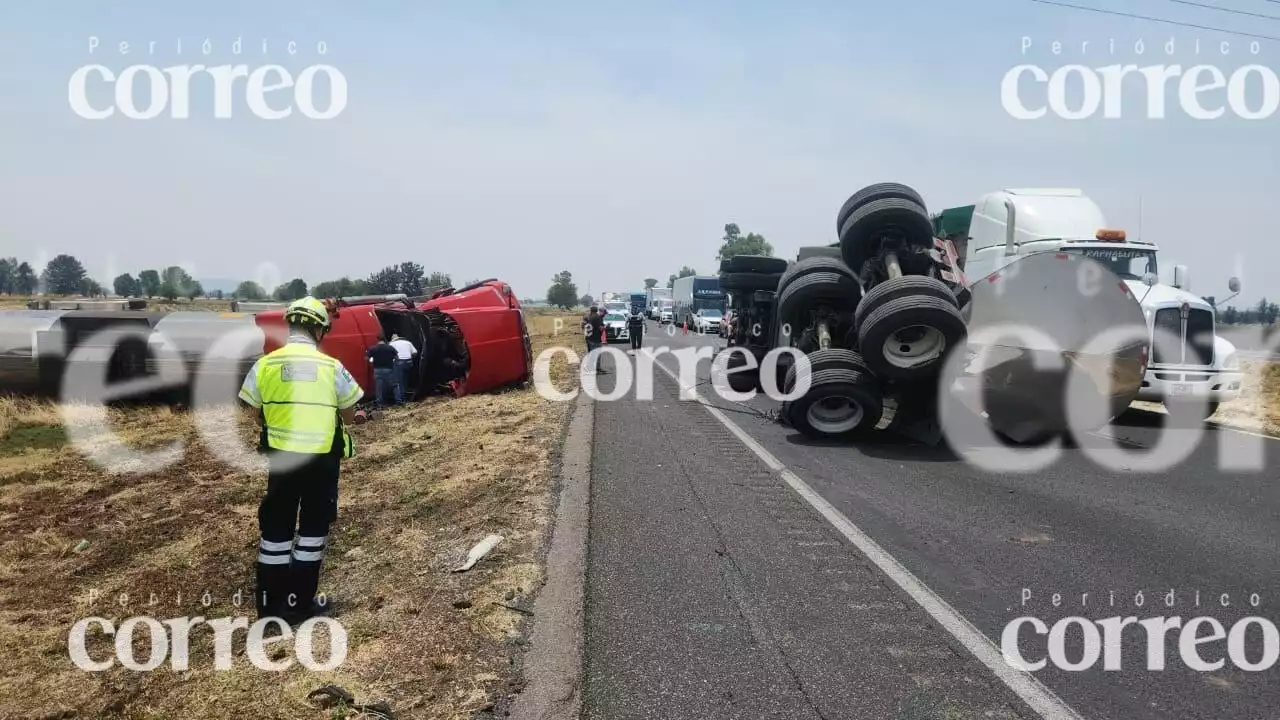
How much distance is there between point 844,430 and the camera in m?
10.9

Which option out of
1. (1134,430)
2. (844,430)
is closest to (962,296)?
(844,430)

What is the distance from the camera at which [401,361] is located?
52.2 feet

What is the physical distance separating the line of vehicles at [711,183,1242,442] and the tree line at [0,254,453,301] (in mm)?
6262

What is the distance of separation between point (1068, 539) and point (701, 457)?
4013mm

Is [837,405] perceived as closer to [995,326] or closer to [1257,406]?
[995,326]

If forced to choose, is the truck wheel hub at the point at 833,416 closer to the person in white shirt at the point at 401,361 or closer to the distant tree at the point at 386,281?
the person in white shirt at the point at 401,361

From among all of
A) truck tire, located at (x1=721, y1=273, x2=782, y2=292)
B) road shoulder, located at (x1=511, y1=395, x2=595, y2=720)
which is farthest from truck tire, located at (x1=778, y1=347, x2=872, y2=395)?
truck tire, located at (x1=721, y1=273, x2=782, y2=292)

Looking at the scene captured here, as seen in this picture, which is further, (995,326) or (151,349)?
(151,349)

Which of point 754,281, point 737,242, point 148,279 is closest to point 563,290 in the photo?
point 737,242

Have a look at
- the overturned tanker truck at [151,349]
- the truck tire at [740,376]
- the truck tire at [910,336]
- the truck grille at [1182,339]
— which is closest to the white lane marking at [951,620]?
the truck tire at [910,336]

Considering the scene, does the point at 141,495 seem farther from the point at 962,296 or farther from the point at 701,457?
the point at 962,296

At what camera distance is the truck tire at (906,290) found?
10195 millimetres

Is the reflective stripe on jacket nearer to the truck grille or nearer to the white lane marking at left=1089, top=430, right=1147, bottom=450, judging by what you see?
the white lane marking at left=1089, top=430, right=1147, bottom=450

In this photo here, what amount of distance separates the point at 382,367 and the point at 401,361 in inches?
20.2
